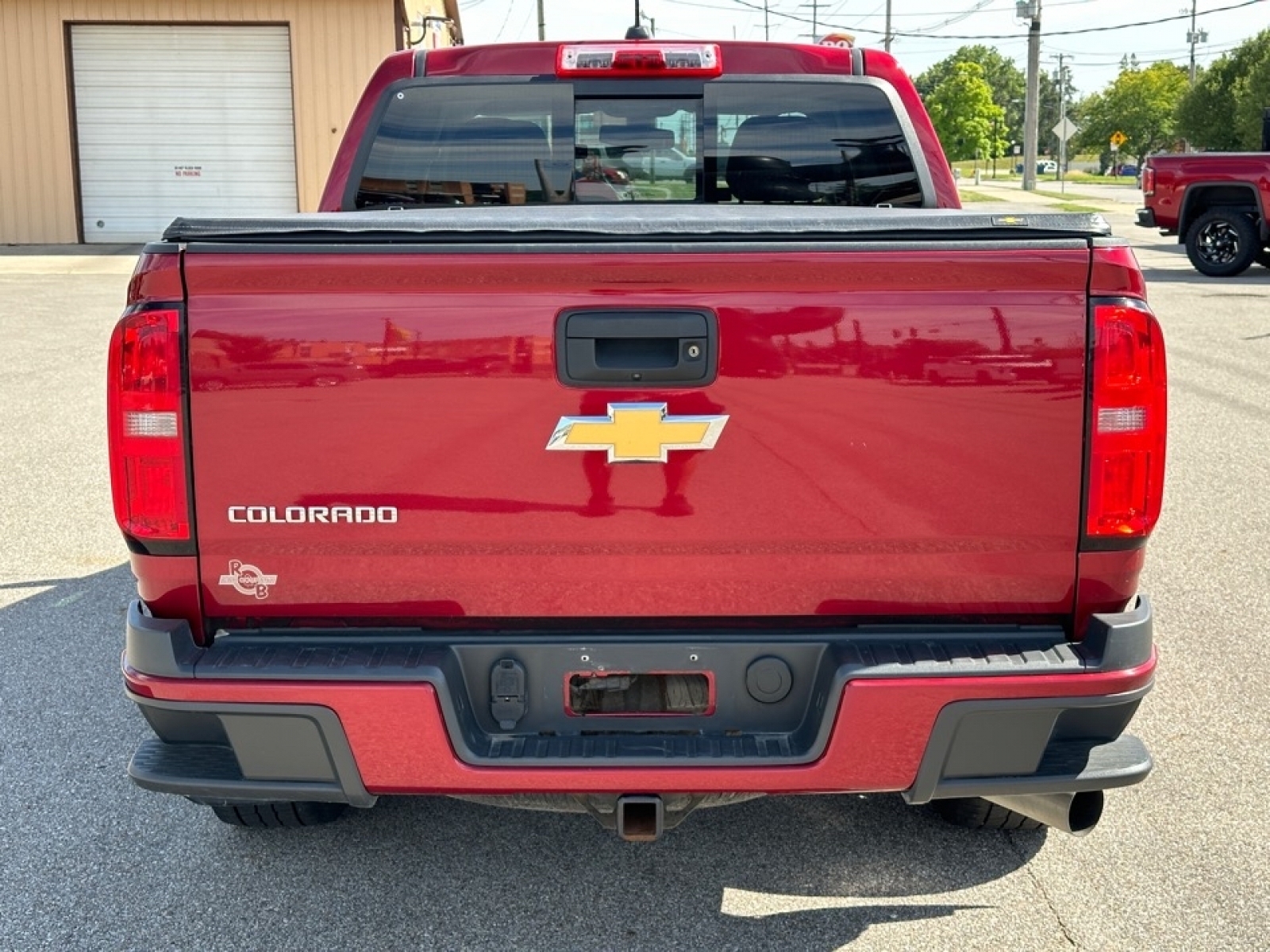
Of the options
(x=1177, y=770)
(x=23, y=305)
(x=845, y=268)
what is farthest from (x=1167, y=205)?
(x=845, y=268)

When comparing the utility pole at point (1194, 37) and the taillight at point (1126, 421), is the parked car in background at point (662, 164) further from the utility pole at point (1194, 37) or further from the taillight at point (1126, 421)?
the utility pole at point (1194, 37)

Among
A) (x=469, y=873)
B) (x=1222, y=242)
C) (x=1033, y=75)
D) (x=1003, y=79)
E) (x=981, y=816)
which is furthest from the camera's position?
(x=1003, y=79)

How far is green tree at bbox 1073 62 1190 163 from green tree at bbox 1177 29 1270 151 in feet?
141

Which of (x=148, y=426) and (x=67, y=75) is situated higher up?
(x=67, y=75)

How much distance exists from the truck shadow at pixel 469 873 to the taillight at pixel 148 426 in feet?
3.52

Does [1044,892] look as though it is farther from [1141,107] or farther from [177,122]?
[1141,107]

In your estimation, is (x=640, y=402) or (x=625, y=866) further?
(x=625, y=866)

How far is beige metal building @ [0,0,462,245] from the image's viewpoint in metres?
24.2

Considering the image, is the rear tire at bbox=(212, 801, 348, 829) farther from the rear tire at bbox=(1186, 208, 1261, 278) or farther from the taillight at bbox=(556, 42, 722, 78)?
the rear tire at bbox=(1186, 208, 1261, 278)

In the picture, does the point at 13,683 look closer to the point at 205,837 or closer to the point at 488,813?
the point at 205,837

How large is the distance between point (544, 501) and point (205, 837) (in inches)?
65.2

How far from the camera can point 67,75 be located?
24.2 metres

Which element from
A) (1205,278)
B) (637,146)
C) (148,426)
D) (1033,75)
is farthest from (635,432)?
(1033,75)

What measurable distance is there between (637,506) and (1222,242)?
18.6 metres
